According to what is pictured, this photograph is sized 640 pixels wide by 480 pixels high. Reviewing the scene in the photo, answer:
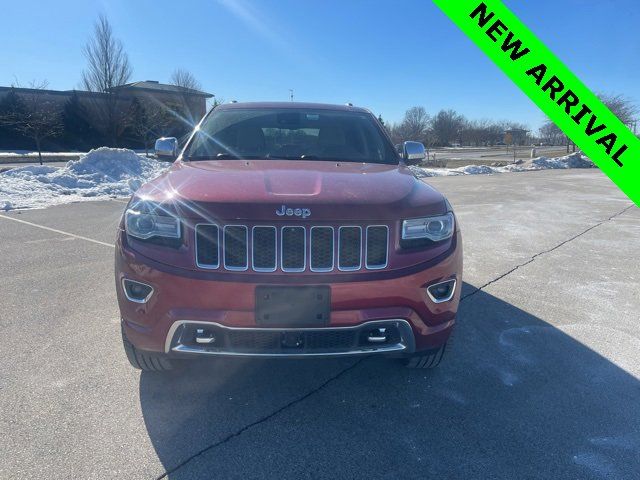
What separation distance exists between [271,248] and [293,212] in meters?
0.22

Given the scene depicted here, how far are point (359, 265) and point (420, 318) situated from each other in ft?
1.48

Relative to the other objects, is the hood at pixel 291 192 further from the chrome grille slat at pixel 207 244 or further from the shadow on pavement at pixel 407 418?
the shadow on pavement at pixel 407 418

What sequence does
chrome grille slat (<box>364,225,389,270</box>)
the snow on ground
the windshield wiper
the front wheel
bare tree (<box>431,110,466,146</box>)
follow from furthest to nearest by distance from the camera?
bare tree (<box>431,110,466,146</box>) → the snow on ground → the windshield wiper → the front wheel → chrome grille slat (<box>364,225,389,270</box>)

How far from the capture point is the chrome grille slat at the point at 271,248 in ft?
7.64

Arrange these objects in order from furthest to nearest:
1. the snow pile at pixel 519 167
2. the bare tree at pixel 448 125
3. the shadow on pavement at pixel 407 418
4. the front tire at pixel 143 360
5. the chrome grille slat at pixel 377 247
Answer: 1. the bare tree at pixel 448 125
2. the snow pile at pixel 519 167
3. the front tire at pixel 143 360
4. the chrome grille slat at pixel 377 247
5. the shadow on pavement at pixel 407 418

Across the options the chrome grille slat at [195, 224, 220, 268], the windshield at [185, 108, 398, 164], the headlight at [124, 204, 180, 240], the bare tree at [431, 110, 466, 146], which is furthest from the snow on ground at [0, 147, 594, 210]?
the bare tree at [431, 110, 466, 146]

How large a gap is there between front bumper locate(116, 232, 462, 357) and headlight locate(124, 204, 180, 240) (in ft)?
0.35

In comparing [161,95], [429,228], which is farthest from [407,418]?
[161,95]

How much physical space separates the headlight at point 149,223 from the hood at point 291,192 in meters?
0.08

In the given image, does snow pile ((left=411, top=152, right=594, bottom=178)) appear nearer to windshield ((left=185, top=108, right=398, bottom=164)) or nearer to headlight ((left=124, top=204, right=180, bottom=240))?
windshield ((left=185, top=108, right=398, bottom=164))

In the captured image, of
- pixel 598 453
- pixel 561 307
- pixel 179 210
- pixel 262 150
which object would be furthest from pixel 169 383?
pixel 561 307

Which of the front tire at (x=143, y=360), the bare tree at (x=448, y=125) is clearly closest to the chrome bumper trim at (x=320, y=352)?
the front tire at (x=143, y=360)

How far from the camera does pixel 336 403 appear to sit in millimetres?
2670

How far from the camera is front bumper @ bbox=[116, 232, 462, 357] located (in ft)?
7.50
